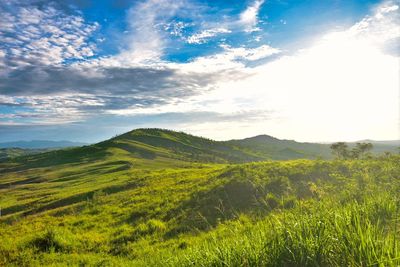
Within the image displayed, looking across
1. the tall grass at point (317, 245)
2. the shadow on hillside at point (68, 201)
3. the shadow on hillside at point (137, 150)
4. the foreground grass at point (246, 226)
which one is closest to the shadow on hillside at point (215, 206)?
the foreground grass at point (246, 226)

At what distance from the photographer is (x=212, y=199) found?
21.4 m

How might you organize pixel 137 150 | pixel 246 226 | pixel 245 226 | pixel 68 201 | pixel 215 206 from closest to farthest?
pixel 246 226 < pixel 245 226 < pixel 215 206 < pixel 68 201 < pixel 137 150

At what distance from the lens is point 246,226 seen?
34.1ft

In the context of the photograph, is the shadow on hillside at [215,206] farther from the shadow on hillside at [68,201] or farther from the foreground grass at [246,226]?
the shadow on hillside at [68,201]

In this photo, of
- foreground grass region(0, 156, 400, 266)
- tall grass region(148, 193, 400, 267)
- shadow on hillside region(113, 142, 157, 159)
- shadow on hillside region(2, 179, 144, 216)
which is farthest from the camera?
shadow on hillside region(113, 142, 157, 159)

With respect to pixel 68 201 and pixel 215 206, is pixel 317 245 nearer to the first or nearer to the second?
pixel 215 206

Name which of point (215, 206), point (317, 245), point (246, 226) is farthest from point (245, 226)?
point (215, 206)

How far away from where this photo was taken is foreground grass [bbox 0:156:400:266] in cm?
512

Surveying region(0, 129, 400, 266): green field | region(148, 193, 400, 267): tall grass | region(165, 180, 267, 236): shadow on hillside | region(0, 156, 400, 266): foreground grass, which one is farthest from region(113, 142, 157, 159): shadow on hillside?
region(148, 193, 400, 267): tall grass

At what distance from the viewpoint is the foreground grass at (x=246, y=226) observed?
5117 mm

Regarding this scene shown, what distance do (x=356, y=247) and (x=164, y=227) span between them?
15121 millimetres

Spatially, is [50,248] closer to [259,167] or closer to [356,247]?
[356,247]

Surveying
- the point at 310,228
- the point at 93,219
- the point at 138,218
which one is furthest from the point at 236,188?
the point at 310,228

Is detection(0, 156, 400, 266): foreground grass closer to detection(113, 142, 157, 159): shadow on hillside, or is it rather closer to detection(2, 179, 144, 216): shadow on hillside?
detection(2, 179, 144, 216): shadow on hillside
